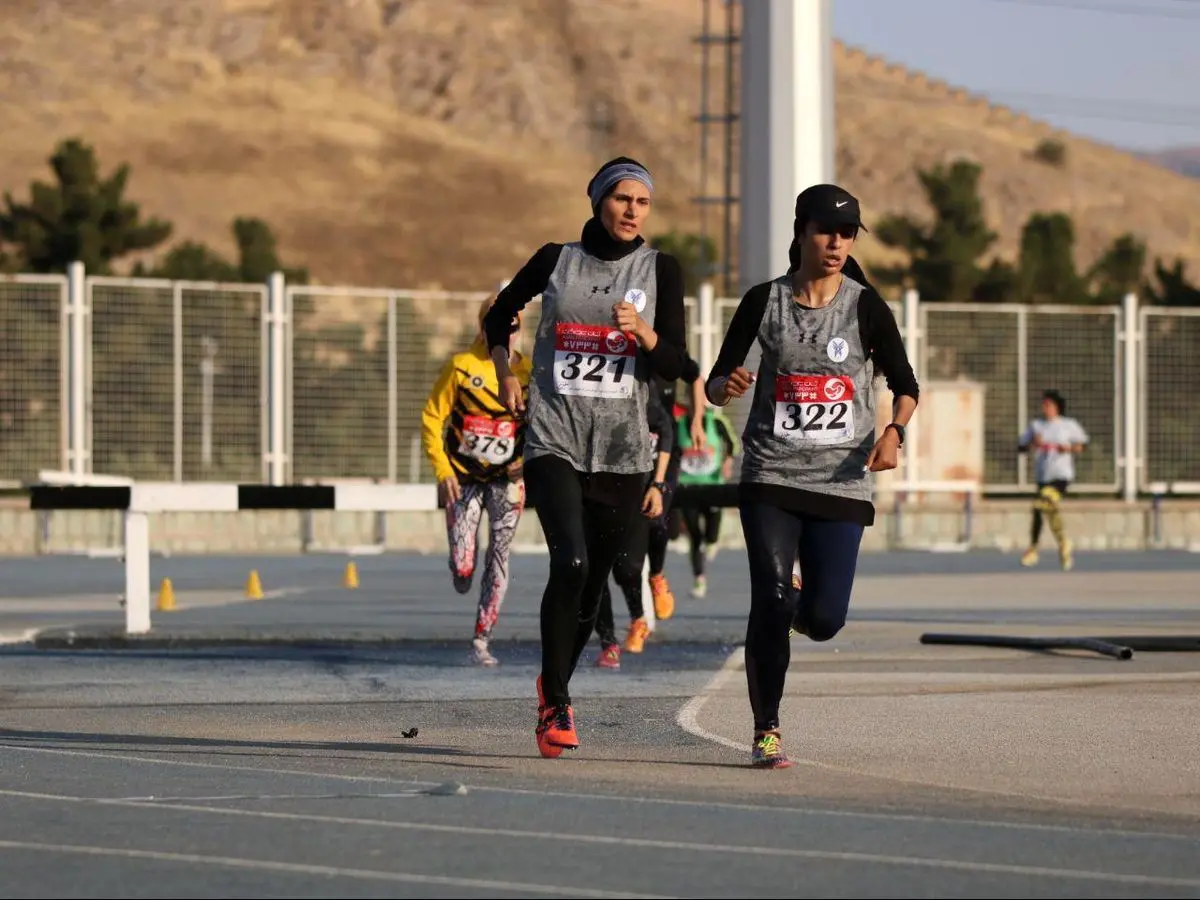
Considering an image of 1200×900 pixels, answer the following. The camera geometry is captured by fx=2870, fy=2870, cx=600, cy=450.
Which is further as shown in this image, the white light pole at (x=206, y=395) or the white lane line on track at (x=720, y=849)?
the white light pole at (x=206, y=395)

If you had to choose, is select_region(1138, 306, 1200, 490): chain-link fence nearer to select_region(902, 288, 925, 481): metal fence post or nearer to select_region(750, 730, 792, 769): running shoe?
select_region(902, 288, 925, 481): metal fence post

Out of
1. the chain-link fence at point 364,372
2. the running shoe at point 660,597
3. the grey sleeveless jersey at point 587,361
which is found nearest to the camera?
the grey sleeveless jersey at point 587,361

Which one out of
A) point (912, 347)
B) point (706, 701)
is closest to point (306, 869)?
point (706, 701)

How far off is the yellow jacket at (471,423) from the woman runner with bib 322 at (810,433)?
443cm

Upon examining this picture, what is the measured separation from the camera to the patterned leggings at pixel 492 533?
14469 mm

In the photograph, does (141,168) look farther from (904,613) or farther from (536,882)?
(536,882)

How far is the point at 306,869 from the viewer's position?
7.19 m

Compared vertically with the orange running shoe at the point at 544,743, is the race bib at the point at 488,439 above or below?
above

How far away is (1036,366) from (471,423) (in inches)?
862

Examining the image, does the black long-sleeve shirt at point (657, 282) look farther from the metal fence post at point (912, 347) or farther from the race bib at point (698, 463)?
the metal fence post at point (912, 347)

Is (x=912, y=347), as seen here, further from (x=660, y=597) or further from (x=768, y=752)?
(x=768, y=752)

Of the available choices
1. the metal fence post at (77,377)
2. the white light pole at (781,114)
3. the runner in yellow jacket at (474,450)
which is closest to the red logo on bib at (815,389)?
the runner in yellow jacket at (474,450)

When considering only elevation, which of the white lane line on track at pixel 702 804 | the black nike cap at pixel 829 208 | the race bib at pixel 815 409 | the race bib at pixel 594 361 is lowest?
the white lane line on track at pixel 702 804

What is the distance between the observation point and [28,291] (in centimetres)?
3086
